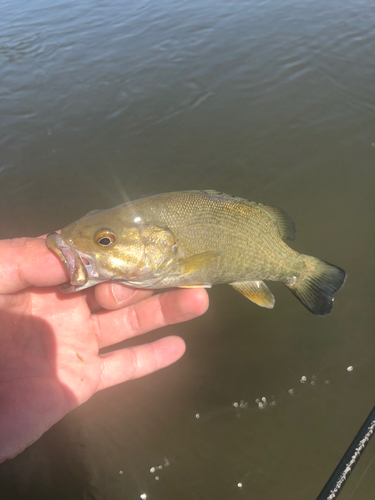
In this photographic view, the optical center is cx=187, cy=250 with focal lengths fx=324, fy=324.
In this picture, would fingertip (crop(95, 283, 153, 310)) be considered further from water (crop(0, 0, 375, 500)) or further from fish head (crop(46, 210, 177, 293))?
water (crop(0, 0, 375, 500))

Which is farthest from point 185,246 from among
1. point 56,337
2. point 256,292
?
point 56,337

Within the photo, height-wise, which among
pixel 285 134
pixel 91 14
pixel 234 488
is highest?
pixel 91 14

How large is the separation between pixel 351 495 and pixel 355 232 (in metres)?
3.20

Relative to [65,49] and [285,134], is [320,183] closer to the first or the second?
[285,134]

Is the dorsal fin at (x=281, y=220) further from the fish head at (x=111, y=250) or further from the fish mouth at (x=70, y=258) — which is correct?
the fish mouth at (x=70, y=258)

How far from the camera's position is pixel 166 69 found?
8.52 meters

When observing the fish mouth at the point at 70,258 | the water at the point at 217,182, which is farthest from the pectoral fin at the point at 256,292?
the fish mouth at the point at 70,258

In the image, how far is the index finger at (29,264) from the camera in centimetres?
226

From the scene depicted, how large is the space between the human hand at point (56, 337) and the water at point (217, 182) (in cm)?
73

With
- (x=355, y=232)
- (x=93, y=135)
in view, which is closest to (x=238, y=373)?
(x=355, y=232)

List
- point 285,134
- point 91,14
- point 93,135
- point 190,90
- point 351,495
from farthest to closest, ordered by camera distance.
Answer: point 91,14 < point 190,90 < point 93,135 < point 285,134 < point 351,495

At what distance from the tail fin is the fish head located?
3.98 feet

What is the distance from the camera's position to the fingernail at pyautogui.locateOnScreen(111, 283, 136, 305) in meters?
2.70

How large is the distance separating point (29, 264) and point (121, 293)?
0.77 m
